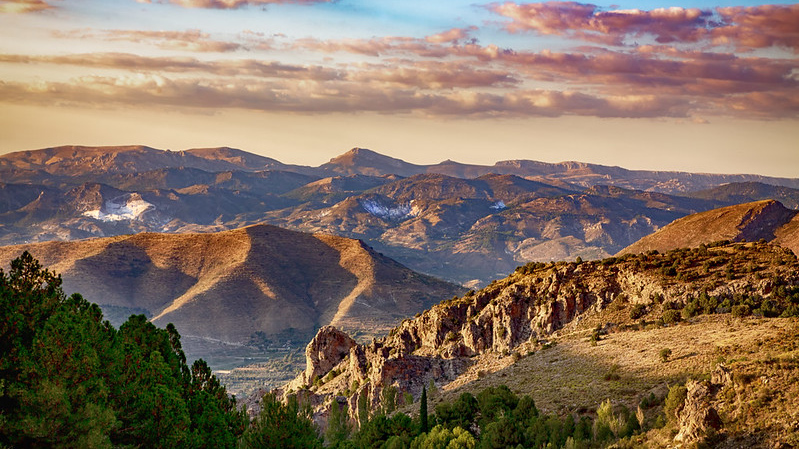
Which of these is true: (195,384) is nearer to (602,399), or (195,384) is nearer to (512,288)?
(602,399)

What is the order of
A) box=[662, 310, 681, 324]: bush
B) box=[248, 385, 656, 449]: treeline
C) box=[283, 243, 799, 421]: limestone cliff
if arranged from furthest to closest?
box=[283, 243, 799, 421]: limestone cliff < box=[662, 310, 681, 324]: bush < box=[248, 385, 656, 449]: treeline

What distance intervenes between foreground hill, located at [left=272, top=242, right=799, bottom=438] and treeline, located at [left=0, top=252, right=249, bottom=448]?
28832 millimetres

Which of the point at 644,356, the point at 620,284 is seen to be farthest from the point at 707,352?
the point at 620,284

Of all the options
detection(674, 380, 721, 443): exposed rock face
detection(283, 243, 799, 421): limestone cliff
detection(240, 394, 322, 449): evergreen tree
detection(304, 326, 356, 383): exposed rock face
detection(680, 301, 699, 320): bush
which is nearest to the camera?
detection(674, 380, 721, 443): exposed rock face

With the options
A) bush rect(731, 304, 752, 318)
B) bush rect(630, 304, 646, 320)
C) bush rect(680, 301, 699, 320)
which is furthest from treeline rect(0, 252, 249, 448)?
bush rect(731, 304, 752, 318)

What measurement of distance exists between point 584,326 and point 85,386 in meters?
55.1

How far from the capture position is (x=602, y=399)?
6794cm

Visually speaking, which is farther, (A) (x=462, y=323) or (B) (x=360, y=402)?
(A) (x=462, y=323)

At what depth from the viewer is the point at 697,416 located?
5234 centimetres

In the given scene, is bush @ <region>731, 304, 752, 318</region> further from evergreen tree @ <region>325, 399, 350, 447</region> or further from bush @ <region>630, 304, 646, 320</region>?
evergreen tree @ <region>325, 399, 350, 447</region>

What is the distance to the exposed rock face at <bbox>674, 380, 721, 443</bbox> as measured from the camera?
170 feet

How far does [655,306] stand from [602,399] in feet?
72.4

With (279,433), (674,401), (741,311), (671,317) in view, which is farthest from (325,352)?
(674,401)

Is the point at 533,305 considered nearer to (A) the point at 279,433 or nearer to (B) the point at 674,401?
(B) the point at 674,401
